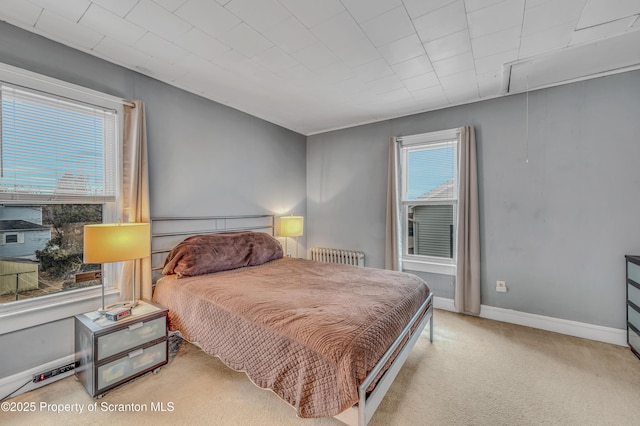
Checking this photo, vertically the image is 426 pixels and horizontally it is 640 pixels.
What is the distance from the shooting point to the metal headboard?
8.79 feet

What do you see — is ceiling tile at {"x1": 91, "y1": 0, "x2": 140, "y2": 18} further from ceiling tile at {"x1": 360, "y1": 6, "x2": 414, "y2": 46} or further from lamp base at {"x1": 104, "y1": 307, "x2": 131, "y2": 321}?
lamp base at {"x1": 104, "y1": 307, "x2": 131, "y2": 321}

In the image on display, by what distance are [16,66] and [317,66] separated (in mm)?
2215

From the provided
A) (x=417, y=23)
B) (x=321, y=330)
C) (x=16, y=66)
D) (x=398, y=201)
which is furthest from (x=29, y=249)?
(x=398, y=201)

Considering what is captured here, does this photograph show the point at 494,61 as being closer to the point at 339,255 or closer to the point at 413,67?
the point at 413,67

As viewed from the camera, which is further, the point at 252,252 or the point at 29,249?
the point at 252,252

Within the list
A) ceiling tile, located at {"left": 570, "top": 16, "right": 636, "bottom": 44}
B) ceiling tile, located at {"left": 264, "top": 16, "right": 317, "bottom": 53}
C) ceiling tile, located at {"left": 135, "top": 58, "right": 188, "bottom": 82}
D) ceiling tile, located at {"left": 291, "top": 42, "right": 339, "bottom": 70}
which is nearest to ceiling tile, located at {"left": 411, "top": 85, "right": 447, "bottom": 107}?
ceiling tile, located at {"left": 570, "top": 16, "right": 636, "bottom": 44}

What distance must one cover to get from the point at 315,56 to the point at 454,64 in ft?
4.14

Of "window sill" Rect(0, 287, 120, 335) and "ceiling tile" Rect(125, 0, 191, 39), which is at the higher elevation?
"ceiling tile" Rect(125, 0, 191, 39)

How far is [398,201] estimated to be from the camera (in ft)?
12.1

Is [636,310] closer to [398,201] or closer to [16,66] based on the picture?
[398,201]

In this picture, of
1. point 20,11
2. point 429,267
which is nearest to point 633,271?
point 429,267

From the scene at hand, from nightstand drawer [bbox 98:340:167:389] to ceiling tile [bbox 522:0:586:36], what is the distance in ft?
11.8

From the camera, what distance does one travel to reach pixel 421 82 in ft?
9.05

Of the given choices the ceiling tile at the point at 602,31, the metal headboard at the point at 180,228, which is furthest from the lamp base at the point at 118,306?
the ceiling tile at the point at 602,31
